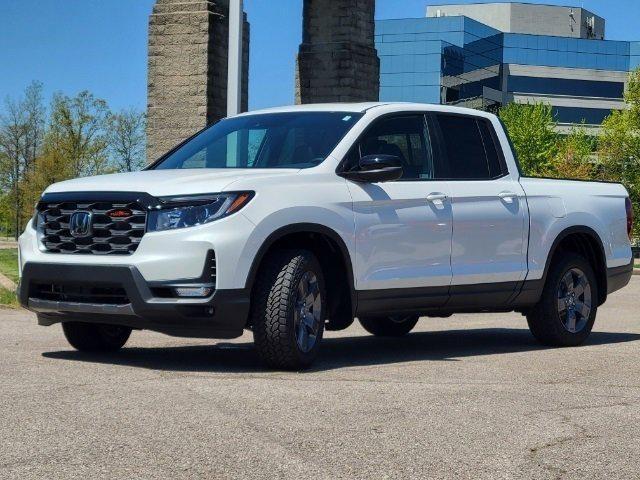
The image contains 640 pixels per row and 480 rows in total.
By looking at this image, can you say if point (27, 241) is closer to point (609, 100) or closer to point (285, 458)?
point (285, 458)

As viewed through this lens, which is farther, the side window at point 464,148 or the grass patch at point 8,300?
the grass patch at point 8,300

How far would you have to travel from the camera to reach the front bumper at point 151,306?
8.06 meters

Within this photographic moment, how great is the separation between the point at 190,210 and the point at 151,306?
2.20 feet

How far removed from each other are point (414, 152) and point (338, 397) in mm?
2976

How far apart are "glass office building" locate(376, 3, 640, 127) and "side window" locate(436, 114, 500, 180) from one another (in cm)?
10496

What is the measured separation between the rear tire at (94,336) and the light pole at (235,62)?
9309 millimetres

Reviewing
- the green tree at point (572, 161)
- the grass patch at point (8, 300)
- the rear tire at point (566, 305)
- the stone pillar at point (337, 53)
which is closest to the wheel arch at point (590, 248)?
the rear tire at point (566, 305)

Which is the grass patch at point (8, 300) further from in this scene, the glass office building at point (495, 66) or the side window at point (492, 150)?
the glass office building at point (495, 66)

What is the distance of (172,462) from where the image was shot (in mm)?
5348

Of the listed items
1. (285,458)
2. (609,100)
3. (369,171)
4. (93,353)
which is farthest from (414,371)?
(609,100)

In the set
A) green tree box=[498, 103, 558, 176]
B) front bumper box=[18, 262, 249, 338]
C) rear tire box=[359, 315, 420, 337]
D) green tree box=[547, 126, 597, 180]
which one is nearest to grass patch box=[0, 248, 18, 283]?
rear tire box=[359, 315, 420, 337]

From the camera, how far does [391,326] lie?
11.8 meters

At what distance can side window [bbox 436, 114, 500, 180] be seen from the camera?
10.0m

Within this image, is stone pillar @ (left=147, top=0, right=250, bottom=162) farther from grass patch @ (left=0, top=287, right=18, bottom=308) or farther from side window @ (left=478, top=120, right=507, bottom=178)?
side window @ (left=478, top=120, right=507, bottom=178)
